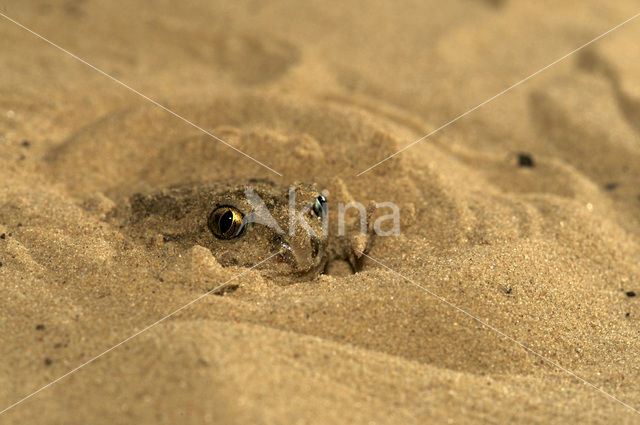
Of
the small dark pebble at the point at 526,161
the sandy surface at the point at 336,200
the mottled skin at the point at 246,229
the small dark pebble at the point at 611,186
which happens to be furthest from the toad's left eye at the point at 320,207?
the small dark pebble at the point at 611,186

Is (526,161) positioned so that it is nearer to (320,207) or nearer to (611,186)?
(611,186)

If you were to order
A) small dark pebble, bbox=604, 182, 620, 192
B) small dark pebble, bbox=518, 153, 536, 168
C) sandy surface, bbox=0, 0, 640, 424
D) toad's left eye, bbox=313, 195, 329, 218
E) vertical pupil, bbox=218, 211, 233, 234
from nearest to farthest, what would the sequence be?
sandy surface, bbox=0, 0, 640, 424 < vertical pupil, bbox=218, 211, 233, 234 < toad's left eye, bbox=313, 195, 329, 218 < small dark pebble, bbox=604, 182, 620, 192 < small dark pebble, bbox=518, 153, 536, 168

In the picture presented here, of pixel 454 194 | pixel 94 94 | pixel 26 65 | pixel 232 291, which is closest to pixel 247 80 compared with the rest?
pixel 94 94

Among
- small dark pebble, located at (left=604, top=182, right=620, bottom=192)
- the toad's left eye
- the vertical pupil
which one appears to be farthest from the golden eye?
small dark pebble, located at (left=604, top=182, right=620, bottom=192)

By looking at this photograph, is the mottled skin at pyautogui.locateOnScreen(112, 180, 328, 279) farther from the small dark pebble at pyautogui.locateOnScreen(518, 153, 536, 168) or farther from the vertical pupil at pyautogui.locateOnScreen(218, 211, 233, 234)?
the small dark pebble at pyautogui.locateOnScreen(518, 153, 536, 168)

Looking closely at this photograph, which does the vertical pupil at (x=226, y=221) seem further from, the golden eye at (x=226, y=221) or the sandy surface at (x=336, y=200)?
the sandy surface at (x=336, y=200)

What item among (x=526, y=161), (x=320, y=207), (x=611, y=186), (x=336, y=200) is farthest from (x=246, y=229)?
(x=611, y=186)
